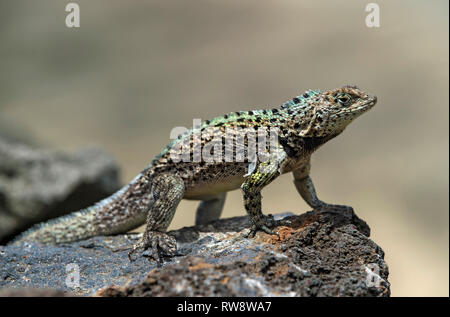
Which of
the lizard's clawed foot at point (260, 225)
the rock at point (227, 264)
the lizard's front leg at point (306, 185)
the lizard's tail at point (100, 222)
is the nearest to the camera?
the rock at point (227, 264)

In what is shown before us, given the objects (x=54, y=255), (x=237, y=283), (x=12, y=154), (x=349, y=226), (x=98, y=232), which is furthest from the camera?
Result: (x=12, y=154)

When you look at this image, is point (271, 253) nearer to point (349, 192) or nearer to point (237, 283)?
point (237, 283)

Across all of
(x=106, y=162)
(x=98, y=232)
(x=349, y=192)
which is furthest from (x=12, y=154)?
(x=349, y=192)

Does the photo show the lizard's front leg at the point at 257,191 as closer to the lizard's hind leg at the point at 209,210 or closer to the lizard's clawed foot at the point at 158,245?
the lizard's clawed foot at the point at 158,245

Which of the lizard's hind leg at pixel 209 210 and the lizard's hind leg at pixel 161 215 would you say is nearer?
the lizard's hind leg at pixel 161 215

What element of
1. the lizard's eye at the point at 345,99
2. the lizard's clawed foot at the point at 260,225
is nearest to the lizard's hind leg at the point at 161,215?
the lizard's clawed foot at the point at 260,225

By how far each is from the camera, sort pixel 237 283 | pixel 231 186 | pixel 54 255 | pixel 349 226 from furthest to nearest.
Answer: pixel 231 186 → pixel 54 255 → pixel 349 226 → pixel 237 283

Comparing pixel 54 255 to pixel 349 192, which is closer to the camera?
pixel 54 255
